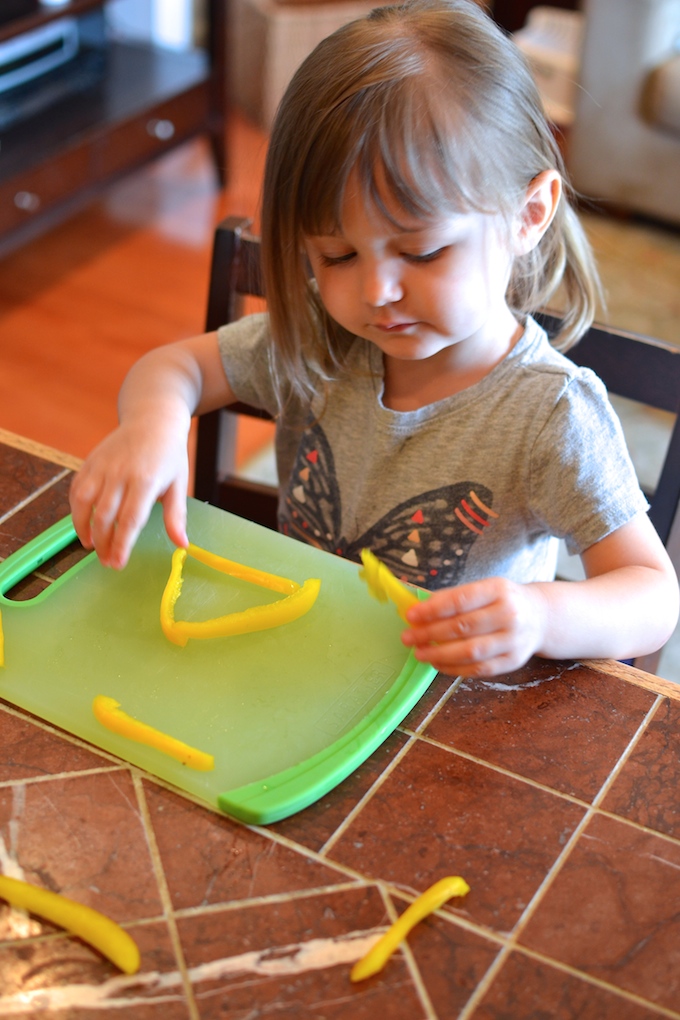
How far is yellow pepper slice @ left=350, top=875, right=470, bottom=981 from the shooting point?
59 cm

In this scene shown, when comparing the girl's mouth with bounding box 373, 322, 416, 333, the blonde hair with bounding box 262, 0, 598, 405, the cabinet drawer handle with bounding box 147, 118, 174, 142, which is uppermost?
the blonde hair with bounding box 262, 0, 598, 405

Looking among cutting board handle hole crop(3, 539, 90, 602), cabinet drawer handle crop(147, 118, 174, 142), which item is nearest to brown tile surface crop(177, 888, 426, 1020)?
cutting board handle hole crop(3, 539, 90, 602)

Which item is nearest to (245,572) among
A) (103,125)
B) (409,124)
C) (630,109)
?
(409,124)

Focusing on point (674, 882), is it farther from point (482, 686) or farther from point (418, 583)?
point (418, 583)

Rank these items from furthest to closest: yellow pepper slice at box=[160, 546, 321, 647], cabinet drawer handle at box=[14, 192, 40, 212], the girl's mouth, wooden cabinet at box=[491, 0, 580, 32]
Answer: wooden cabinet at box=[491, 0, 580, 32]
cabinet drawer handle at box=[14, 192, 40, 212]
the girl's mouth
yellow pepper slice at box=[160, 546, 321, 647]

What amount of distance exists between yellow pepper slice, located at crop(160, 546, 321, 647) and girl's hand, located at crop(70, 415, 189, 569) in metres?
0.04

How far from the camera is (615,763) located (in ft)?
2.38

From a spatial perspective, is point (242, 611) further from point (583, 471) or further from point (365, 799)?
point (583, 471)

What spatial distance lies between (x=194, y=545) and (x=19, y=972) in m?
0.39

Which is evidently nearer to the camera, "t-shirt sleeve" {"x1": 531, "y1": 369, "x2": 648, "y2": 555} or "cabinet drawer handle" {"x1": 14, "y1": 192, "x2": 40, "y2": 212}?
"t-shirt sleeve" {"x1": 531, "y1": 369, "x2": 648, "y2": 555}

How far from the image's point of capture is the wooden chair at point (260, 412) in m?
1.02

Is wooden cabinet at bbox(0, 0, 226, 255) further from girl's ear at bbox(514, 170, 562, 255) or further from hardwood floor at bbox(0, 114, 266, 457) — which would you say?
girl's ear at bbox(514, 170, 562, 255)

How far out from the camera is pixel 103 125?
9.50 feet

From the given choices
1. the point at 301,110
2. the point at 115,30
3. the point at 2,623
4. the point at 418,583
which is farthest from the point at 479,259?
the point at 115,30
